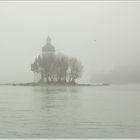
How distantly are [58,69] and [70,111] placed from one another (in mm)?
344

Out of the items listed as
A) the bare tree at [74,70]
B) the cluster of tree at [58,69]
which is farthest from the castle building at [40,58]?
the bare tree at [74,70]

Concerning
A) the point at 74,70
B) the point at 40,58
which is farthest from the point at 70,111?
the point at 40,58

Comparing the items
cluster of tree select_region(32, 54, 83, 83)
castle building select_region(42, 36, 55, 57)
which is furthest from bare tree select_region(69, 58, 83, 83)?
castle building select_region(42, 36, 55, 57)

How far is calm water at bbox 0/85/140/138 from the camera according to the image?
2832 millimetres

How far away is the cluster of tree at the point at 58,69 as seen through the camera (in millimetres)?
2908

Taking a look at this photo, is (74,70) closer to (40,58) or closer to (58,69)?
(58,69)

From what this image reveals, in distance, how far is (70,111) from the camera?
9.53 ft

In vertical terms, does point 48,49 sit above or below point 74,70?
above

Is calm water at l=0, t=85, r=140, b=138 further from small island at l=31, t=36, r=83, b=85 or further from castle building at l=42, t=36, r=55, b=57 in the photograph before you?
castle building at l=42, t=36, r=55, b=57

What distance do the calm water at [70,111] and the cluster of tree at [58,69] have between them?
8cm

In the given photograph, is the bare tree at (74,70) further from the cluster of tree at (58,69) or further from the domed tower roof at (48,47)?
the domed tower roof at (48,47)

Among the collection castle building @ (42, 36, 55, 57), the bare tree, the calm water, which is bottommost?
the calm water

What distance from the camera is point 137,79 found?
292cm

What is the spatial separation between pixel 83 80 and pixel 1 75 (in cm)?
65
